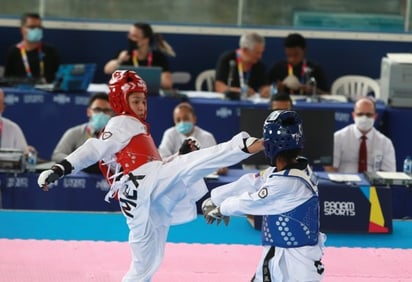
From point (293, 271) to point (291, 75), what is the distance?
7.41 metres

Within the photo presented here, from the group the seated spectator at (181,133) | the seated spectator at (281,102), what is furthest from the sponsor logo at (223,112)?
the seated spectator at (281,102)

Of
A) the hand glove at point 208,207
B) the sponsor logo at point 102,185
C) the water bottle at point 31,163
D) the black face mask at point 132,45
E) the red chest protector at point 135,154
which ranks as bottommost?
the sponsor logo at point 102,185

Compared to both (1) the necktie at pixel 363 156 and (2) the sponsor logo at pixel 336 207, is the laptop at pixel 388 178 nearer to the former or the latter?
(2) the sponsor logo at pixel 336 207

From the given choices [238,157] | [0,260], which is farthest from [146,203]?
[0,260]

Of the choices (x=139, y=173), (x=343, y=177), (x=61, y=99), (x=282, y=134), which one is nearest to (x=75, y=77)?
(x=61, y=99)

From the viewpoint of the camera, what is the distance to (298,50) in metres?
14.2

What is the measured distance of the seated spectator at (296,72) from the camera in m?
14.0

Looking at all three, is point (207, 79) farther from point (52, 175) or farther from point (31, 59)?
point (52, 175)

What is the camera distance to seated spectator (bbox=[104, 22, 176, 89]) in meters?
13.9

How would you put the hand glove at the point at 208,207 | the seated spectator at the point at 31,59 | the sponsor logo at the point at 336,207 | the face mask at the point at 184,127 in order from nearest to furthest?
the hand glove at the point at 208,207, the sponsor logo at the point at 336,207, the face mask at the point at 184,127, the seated spectator at the point at 31,59

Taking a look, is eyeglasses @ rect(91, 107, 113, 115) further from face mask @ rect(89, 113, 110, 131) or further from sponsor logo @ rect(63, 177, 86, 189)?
sponsor logo @ rect(63, 177, 86, 189)

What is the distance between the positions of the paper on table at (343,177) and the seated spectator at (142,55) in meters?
3.68

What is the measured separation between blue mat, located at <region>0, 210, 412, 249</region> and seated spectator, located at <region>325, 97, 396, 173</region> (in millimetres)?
1260

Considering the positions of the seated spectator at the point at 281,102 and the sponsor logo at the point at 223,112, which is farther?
the sponsor logo at the point at 223,112
